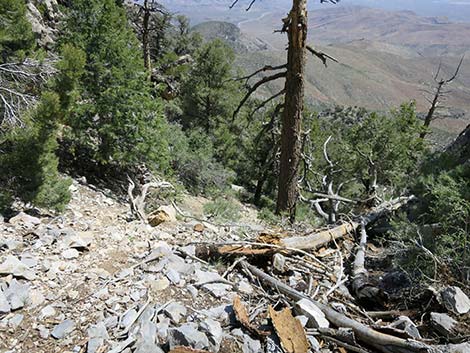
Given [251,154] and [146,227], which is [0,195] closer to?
[146,227]

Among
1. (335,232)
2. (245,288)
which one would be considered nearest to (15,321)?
(245,288)

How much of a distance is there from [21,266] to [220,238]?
231cm

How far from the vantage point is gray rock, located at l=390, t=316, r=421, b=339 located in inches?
117

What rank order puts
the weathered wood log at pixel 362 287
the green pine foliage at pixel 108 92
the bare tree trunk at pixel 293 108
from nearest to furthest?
the weathered wood log at pixel 362 287, the bare tree trunk at pixel 293 108, the green pine foliage at pixel 108 92

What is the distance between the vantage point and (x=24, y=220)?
4.86 metres

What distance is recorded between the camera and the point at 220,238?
4781mm

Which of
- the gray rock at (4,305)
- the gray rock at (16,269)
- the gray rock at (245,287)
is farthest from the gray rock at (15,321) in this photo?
the gray rock at (245,287)

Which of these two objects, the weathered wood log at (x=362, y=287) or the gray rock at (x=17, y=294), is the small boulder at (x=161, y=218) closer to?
the gray rock at (x=17, y=294)

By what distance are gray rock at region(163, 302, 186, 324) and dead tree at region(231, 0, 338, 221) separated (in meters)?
3.84

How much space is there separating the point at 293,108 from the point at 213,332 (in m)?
4.47

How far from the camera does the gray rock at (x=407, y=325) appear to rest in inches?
117

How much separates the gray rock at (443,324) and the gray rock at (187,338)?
1962 millimetres

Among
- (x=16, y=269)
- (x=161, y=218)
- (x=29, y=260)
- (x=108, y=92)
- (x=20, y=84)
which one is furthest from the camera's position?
(x=108, y=92)

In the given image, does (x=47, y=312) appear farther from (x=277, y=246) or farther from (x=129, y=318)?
(x=277, y=246)
